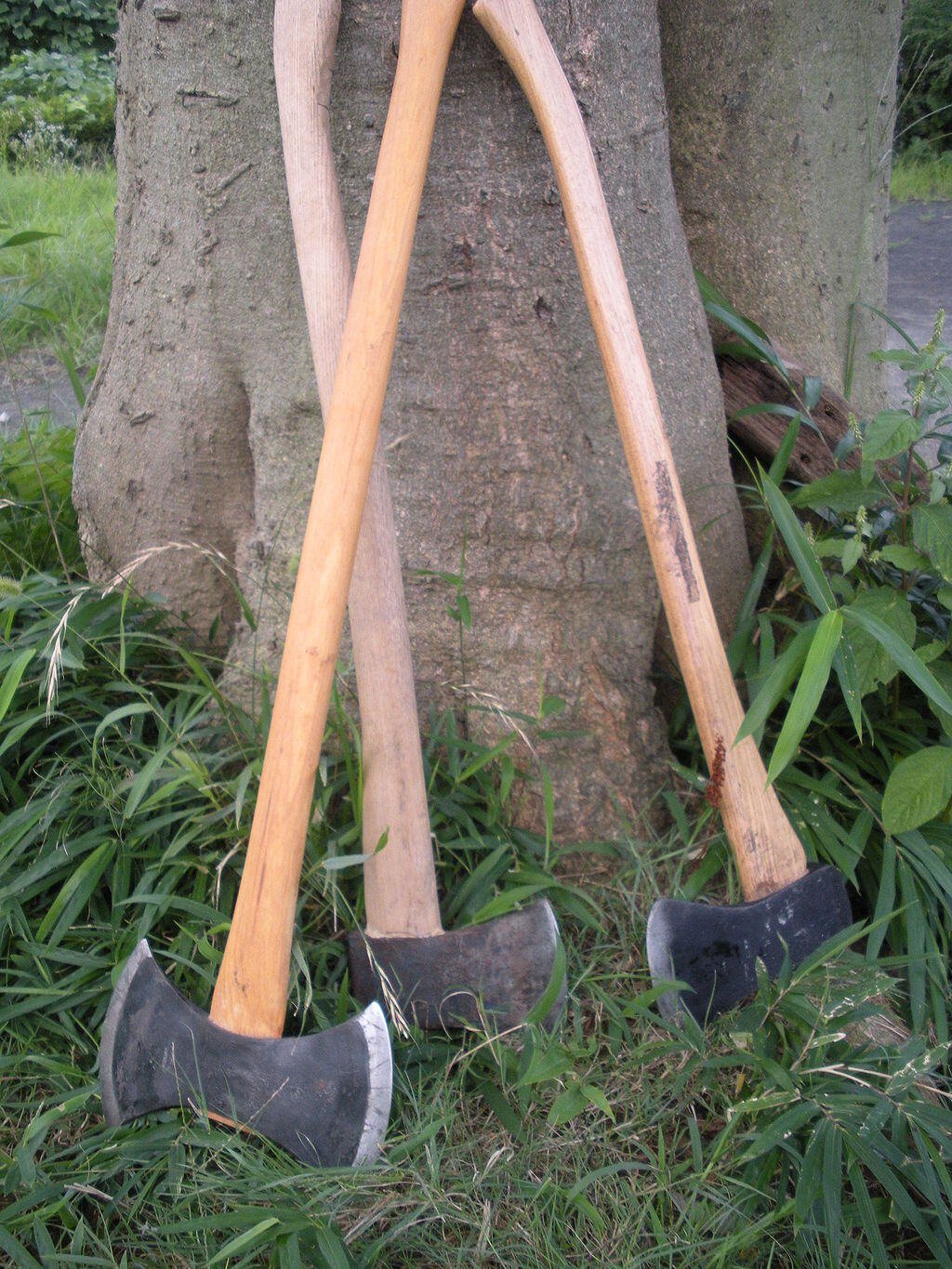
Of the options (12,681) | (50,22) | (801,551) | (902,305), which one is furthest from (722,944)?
(50,22)

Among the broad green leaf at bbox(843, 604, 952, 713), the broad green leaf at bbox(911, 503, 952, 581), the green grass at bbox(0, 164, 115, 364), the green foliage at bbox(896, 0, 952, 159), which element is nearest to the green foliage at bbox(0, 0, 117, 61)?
the green grass at bbox(0, 164, 115, 364)

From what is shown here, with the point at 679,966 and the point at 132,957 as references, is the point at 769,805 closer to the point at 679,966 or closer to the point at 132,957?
the point at 679,966

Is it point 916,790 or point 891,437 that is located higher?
point 891,437

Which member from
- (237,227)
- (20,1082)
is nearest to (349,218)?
(237,227)

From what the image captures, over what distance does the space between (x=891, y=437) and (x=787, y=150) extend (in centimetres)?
104

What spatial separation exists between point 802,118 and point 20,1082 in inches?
99.4

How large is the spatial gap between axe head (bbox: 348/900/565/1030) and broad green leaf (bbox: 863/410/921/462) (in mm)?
933

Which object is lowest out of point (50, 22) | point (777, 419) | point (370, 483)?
point (777, 419)

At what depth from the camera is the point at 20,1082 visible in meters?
1.55

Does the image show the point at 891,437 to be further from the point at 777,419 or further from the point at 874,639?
the point at 777,419

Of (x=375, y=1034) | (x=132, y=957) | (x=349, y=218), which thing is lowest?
(x=375, y=1034)

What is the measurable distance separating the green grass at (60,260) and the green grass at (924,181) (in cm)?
650

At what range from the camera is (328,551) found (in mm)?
1488

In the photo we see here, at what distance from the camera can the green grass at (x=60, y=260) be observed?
12.5ft
